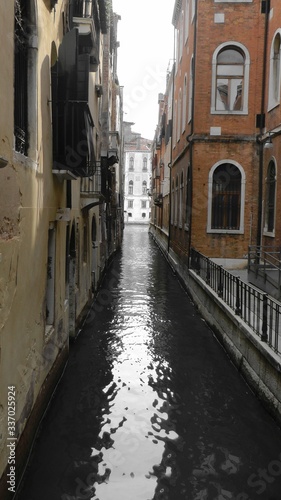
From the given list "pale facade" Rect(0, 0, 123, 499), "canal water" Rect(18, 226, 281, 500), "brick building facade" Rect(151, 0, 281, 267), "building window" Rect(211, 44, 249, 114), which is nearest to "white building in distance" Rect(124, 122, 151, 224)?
"brick building facade" Rect(151, 0, 281, 267)

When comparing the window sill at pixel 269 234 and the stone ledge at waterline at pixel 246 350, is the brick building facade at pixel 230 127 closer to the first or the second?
the window sill at pixel 269 234

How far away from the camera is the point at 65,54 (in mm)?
7488

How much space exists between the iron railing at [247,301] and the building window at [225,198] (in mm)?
1602

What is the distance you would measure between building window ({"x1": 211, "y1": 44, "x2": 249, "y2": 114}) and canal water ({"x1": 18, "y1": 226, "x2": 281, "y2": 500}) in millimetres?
8847

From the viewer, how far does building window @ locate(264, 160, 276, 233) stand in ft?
49.9

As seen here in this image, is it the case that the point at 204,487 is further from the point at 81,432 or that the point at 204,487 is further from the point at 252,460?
the point at 81,432

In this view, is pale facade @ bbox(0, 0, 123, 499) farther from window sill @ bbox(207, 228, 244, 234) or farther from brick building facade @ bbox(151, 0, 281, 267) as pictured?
window sill @ bbox(207, 228, 244, 234)

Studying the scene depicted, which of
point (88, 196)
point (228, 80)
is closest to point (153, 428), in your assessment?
point (88, 196)

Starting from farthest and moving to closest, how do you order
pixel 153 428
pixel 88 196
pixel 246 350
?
pixel 88 196
pixel 246 350
pixel 153 428

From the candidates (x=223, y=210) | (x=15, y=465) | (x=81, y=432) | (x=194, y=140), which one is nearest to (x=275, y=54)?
(x=194, y=140)

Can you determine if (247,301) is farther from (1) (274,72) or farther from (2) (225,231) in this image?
(1) (274,72)

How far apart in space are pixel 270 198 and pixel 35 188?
36.5 feet

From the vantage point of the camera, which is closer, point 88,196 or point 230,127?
point 88,196

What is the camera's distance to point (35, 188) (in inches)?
235
